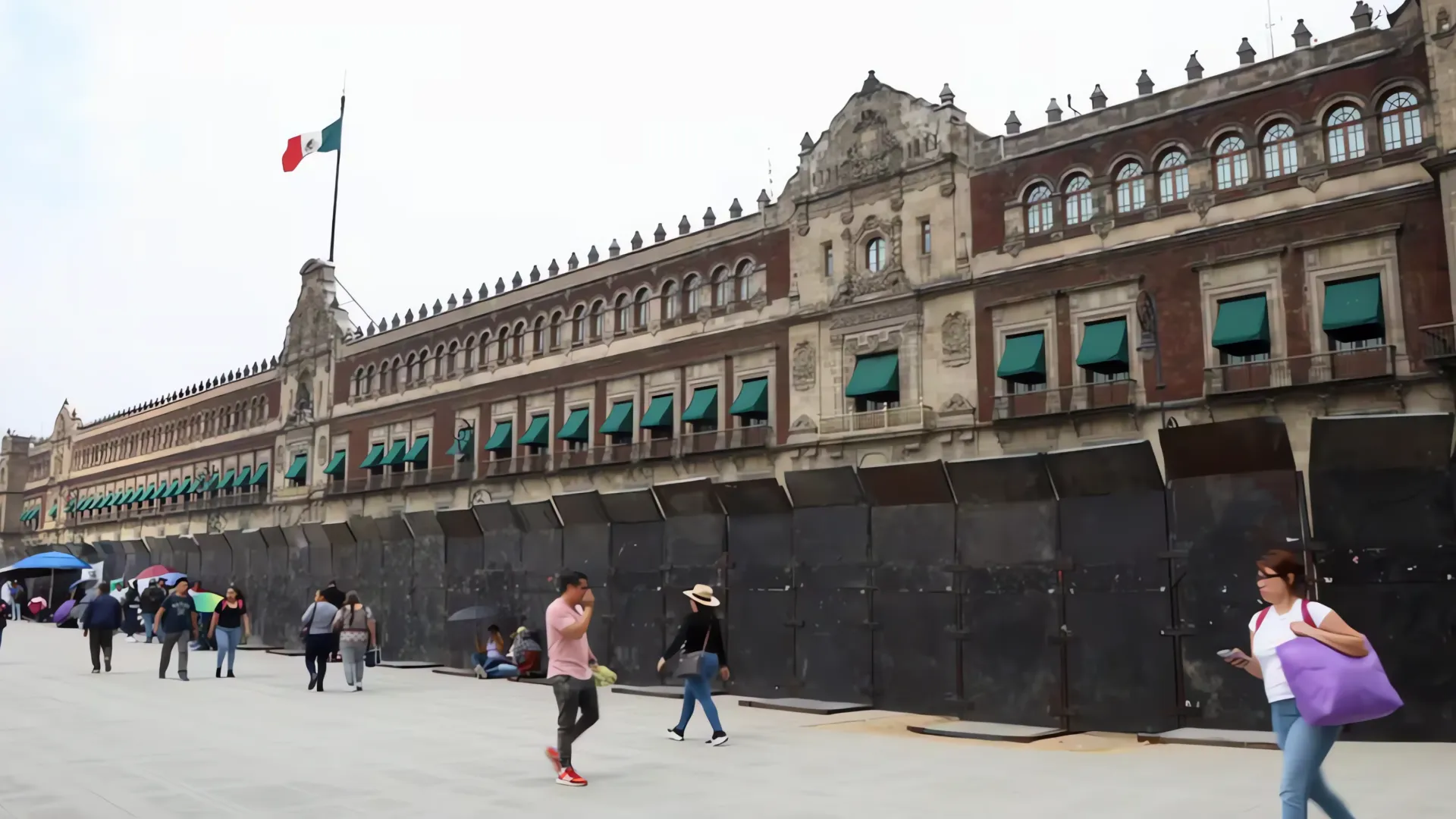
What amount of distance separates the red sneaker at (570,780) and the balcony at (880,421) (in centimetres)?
2105

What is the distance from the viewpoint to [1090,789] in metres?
8.89

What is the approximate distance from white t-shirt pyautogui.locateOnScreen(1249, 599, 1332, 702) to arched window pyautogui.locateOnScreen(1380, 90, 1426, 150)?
2103 cm

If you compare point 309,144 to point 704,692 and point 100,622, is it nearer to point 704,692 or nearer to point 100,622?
point 100,622

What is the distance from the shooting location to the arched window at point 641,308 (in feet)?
127

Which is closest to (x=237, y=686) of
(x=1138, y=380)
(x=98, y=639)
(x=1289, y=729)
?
(x=98, y=639)

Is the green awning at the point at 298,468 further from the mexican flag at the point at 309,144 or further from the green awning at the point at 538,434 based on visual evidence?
the green awning at the point at 538,434

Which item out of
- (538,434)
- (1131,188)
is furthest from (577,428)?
(1131,188)

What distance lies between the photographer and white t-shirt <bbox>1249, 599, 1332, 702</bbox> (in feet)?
20.0

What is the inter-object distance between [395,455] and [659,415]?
1650 cm

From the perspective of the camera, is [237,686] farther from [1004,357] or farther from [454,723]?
[1004,357]

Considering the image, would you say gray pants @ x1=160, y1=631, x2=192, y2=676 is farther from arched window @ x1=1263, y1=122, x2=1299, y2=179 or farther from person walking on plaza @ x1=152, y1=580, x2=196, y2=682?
arched window @ x1=1263, y1=122, x2=1299, y2=179

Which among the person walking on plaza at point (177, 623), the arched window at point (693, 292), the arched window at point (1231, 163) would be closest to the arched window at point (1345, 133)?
the arched window at point (1231, 163)

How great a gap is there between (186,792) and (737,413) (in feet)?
82.6

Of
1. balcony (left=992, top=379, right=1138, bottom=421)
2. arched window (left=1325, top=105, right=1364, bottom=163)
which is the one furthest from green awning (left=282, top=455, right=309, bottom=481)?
arched window (left=1325, top=105, right=1364, bottom=163)
